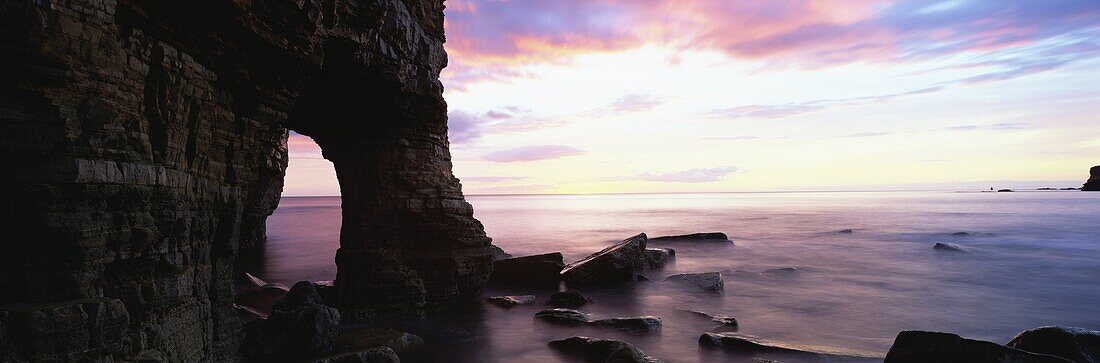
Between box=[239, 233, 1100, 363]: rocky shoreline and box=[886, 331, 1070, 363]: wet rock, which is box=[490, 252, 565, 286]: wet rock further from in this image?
box=[886, 331, 1070, 363]: wet rock

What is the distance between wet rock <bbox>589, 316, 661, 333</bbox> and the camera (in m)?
13.3

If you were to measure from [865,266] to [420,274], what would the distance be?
22961 mm

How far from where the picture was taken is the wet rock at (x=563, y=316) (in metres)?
14.1

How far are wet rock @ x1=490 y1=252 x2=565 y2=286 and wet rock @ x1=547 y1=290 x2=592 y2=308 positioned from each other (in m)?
3.06

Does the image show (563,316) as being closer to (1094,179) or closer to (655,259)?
(655,259)

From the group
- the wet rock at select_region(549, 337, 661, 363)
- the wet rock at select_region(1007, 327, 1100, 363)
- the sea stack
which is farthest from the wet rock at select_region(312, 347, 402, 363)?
the sea stack

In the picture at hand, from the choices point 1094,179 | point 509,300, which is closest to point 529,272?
point 509,300

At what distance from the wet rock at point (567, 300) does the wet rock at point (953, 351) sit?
27.9 feet

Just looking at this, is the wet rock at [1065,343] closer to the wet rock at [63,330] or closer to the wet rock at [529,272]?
the wet rock at [529,272]

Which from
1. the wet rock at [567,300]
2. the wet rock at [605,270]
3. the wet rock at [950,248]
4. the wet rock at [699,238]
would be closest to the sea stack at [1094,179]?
the wet rock at [950,248]

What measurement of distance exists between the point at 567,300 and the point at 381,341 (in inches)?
267

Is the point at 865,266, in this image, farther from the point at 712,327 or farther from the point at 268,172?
the point at 268,172

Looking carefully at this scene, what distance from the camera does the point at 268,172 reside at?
10.2m

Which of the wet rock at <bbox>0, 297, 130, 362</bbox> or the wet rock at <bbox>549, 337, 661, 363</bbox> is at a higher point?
the wet rock at <bbox>0, 297, 130, 362</bbox>
